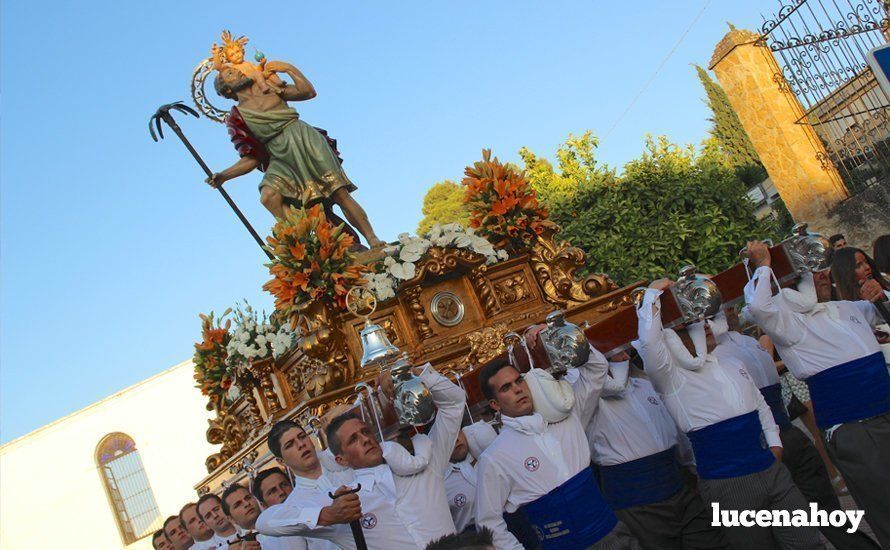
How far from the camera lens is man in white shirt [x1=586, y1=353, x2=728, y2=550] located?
4.35 meters

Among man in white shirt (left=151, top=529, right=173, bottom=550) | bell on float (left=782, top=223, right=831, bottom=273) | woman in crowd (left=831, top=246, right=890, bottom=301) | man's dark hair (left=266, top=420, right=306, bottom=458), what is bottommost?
woman in crowd (left=831, top=246, right=890, bottom=301)

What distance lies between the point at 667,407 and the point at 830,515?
0.94 metres

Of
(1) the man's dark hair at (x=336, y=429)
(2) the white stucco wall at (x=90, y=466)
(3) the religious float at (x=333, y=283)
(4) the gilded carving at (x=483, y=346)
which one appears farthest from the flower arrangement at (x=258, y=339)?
(2) the white stucco wall at (x=90, y=466)

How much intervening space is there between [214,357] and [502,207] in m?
3.15

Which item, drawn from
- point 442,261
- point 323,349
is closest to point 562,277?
point 442,261

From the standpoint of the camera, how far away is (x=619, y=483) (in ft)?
14.6

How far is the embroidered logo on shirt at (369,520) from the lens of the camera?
392 centimetres

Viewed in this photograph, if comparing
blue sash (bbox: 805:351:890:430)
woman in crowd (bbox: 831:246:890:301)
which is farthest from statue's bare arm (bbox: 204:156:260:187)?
blue sash (bbox: 805:351:890:430)

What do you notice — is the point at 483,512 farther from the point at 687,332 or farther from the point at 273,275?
the point at 273,275

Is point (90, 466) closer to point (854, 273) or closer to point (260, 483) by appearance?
point (260, 483)

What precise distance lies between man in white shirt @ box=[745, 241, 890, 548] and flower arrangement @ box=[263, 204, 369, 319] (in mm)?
3131

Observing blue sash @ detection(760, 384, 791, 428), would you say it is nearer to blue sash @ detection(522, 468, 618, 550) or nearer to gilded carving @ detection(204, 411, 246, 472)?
blue sash @ detection(522, 468, 618, 550)

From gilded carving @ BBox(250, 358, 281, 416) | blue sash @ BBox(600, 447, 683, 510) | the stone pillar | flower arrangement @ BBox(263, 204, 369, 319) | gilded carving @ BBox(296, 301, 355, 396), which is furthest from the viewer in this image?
the stone pillar

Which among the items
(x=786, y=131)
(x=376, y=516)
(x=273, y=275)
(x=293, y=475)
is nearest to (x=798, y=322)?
(x=376, y=516)
